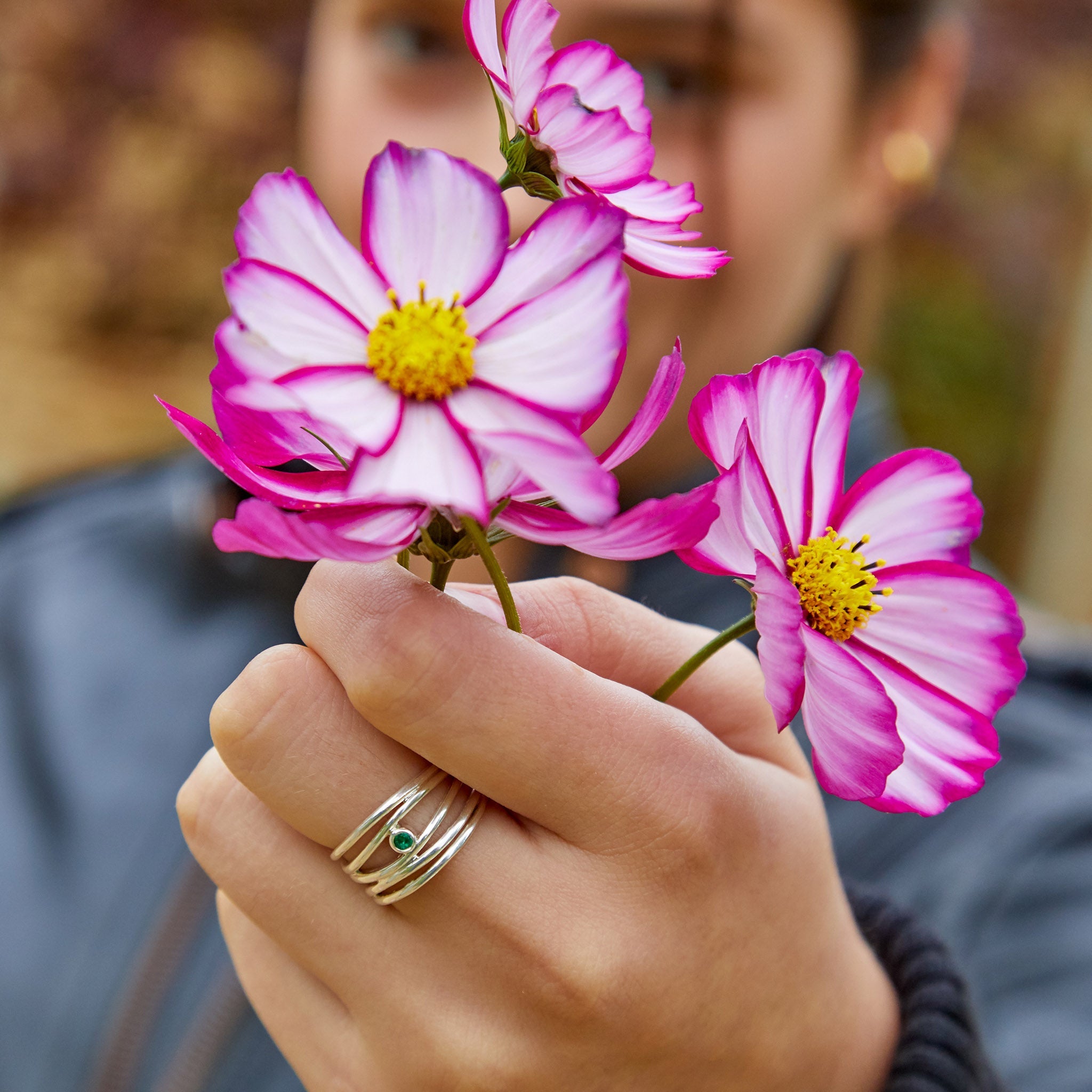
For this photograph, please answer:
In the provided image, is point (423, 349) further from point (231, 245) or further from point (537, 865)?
point (231, 245)

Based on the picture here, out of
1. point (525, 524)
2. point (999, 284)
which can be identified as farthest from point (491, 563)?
point (999, 284)

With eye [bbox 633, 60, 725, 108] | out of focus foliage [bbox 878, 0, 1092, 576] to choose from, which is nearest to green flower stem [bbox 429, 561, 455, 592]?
eye [bbox 633, 60, 725, 108]

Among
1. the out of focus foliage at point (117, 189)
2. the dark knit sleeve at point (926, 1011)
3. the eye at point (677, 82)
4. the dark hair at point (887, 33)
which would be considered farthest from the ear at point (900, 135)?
the out of focus foliage at point (117, 189)

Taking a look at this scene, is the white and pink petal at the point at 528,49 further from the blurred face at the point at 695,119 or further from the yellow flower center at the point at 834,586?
the blurred face at the point at 695,119

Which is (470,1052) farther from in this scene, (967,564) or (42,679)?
(42,679)

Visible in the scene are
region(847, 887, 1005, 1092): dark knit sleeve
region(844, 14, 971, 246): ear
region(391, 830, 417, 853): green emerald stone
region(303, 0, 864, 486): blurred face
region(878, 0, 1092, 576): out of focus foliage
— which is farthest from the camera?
region(878, 0, 1092, 576): out of focus foliage

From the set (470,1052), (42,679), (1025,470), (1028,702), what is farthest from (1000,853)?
(1025,470)

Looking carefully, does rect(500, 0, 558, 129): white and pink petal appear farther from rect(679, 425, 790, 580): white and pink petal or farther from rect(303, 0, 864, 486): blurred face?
rect(303, 0, 864, 486): blurred face

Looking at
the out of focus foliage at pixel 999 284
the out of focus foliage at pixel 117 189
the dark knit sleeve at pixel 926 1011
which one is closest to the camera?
the dark knit sleeve at pixel 926 1011
